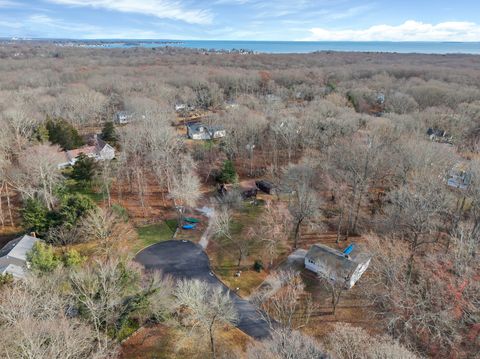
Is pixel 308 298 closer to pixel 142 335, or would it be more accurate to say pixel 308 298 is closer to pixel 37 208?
pixel 142 335

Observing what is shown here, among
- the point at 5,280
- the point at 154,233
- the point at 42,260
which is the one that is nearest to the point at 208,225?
the point at 154,233

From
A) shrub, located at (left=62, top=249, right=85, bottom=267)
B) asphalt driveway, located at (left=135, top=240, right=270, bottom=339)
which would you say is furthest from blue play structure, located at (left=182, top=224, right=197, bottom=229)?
shrub, located at (left=62, top=249, right=85, bottom=267)

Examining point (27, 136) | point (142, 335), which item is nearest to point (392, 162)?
point (142, 335)

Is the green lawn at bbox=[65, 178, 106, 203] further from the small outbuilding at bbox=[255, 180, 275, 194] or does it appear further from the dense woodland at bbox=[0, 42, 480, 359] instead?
the small outbuilding at bbox=[255, 180, 275, 194]

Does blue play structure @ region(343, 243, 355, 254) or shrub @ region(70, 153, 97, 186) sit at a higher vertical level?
shrub @ region(70, 153, 97, 186)

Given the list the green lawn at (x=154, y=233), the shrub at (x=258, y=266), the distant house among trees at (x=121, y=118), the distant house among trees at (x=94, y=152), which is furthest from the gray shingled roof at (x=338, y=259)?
the distant house among trees at (x=121, y=118)

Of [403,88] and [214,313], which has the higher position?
[403,88]


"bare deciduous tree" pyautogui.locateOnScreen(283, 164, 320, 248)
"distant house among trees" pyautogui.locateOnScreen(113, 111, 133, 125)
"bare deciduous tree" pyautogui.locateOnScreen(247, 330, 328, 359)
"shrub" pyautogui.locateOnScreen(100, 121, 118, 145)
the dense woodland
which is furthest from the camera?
"distant house among trees" pyautogui.locateOnScreen(113, 111, 133, 125)
